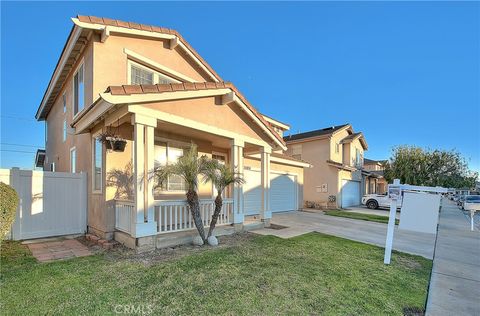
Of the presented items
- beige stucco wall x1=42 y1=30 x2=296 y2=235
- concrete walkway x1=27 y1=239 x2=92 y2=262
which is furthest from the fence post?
beige stucco wall x1=42 y1=30 x2=296 y2=235

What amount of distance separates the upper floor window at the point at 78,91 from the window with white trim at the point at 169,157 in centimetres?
284

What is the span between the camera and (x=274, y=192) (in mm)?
15133

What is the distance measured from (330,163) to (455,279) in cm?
1471

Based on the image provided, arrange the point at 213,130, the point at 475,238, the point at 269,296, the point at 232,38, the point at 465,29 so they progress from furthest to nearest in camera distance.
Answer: the point at 232,38
the point at 465,29
the point at 475,238
the point at 213,130
the point at 269,296

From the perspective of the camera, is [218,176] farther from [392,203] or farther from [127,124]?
[392,203]

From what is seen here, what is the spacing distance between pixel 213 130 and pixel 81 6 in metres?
8.16

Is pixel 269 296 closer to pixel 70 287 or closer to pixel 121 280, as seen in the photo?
pixel 121 280

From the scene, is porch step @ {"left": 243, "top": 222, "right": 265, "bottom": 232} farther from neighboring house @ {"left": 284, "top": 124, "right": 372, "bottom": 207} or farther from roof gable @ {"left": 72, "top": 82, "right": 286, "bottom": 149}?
neighboring house @ {"left": 284, "top": 124, "right": 372, "bottom": 207}

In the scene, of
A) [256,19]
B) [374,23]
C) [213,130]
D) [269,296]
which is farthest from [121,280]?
[374,23]

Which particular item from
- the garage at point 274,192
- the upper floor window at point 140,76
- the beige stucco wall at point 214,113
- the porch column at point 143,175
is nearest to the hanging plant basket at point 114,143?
the porch column at point 143,175

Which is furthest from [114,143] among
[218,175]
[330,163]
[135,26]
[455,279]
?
[330,163]

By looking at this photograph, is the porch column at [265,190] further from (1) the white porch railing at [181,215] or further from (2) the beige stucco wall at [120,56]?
(2) the beige stucco wall at [120,56]

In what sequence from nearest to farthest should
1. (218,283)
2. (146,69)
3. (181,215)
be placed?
1. (218,283)
2. (181,215)
3. (146,69)

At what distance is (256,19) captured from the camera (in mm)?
14133
